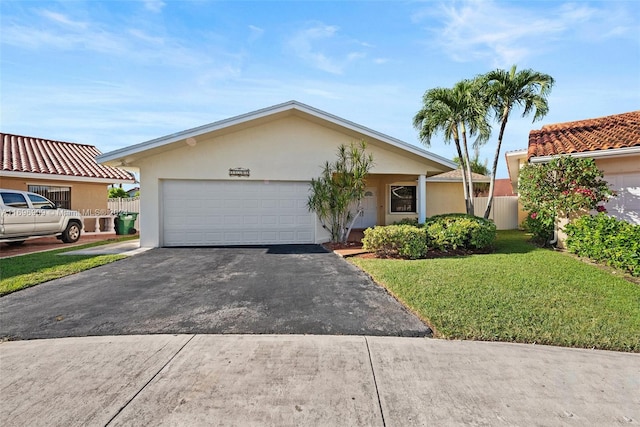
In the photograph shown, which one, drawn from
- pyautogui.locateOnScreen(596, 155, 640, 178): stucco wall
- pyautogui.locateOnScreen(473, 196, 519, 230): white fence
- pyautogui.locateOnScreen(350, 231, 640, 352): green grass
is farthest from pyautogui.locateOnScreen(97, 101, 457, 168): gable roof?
pyautogui.locateOnScreen(473, 196, 519, 230): white fence

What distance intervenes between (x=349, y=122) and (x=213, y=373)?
9.08 meters

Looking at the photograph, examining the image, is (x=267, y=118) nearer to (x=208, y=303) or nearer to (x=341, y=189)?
(x=341, y=189)

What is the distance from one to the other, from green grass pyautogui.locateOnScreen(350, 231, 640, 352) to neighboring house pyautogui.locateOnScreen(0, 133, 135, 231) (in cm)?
1424

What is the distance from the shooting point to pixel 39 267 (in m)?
7.49

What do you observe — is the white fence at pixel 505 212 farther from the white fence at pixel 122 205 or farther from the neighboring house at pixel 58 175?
the neighboring house at pixel 58 175

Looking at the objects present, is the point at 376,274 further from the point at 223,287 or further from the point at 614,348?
the point at 614,348

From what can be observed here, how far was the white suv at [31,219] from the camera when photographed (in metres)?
10.3

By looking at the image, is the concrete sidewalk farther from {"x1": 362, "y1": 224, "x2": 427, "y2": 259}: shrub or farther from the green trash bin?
the green trash bin

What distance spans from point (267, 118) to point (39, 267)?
7.35m

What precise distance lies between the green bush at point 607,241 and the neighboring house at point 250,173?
4.31 m

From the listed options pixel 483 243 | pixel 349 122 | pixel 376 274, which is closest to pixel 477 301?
pixel 376 274

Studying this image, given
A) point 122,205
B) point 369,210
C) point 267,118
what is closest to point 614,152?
point 267,118

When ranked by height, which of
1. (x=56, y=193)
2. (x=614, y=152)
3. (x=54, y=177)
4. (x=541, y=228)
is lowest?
(x=541, y=228)

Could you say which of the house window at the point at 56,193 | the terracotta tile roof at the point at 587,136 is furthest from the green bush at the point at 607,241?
the house window at the point at 56,193
